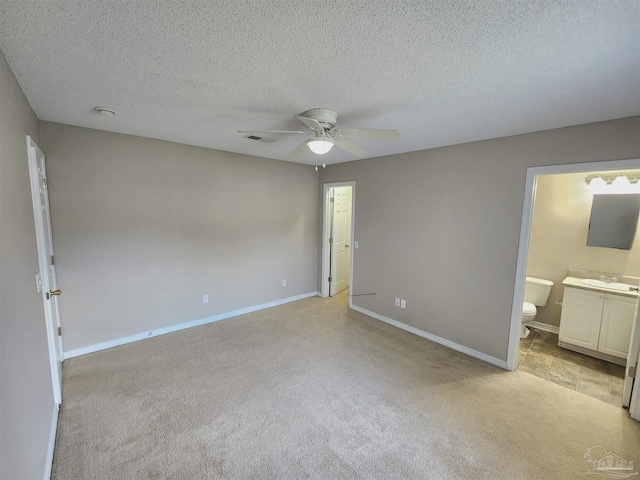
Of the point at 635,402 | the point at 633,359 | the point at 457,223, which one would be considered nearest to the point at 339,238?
the point at 457,223

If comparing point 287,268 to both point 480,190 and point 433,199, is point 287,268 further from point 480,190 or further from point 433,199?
point 480,190

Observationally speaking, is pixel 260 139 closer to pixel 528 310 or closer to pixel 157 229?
pixel 157 229

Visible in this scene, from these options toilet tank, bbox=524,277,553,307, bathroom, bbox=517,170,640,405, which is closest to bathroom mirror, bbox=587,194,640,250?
bathroom, bbox=517,170,640,405

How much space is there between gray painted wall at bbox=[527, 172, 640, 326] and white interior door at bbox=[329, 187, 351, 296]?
2.91 meters

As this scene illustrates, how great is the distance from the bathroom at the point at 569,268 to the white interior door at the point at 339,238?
2879 millimetres

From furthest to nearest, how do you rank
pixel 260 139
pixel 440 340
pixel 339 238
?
1. pixel 339 238
2. pixel 440 340
3. pixel 260 139

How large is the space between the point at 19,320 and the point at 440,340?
3727 millimetres

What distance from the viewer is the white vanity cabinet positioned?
2934 mm

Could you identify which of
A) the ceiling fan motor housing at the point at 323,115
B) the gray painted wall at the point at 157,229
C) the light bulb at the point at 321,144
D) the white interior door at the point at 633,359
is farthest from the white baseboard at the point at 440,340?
the ceiling fan motor housing at the point at 323,115

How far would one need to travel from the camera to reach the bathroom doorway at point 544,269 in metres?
2.32

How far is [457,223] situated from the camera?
3.22 metres

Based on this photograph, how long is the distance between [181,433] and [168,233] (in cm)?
222

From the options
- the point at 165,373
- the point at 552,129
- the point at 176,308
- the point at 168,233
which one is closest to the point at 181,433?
the point at 165,373

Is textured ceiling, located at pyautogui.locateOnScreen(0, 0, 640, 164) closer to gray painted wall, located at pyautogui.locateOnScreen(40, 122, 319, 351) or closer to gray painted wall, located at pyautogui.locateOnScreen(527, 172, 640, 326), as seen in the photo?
gray painted wall, located at pyautogui.locateOnScreen(40, 122, 319, 351)
